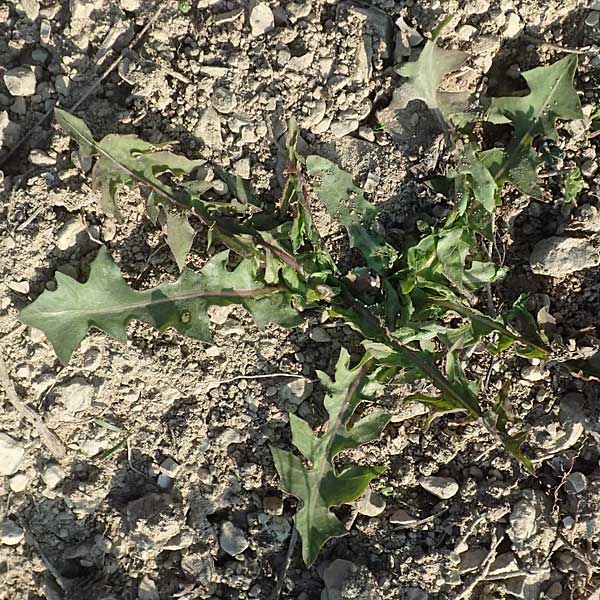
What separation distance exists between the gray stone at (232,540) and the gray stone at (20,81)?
74.5 inches

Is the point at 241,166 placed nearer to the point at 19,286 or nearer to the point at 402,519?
the point at 19,286

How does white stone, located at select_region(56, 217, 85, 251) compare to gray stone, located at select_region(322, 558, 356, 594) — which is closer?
white stone, located at select_region(56, 217, 85, 251)

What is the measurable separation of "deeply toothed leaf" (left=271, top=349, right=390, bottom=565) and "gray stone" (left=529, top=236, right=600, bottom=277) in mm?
827

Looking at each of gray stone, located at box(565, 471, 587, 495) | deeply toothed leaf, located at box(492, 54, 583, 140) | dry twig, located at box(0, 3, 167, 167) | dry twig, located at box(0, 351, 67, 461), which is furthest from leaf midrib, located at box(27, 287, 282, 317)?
gray stone, located at box(565, 471, 587, 495)

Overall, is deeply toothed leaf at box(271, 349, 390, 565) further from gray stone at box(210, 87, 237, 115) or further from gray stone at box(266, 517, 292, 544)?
gray stone at box(210, 87, 237, 115)

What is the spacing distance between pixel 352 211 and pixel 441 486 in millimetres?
1174

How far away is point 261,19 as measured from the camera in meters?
2.90

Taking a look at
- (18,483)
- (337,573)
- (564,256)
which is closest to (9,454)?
(18,483)

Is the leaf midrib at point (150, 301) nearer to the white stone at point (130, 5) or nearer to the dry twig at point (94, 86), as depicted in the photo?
the dry twig at point (94, 86)

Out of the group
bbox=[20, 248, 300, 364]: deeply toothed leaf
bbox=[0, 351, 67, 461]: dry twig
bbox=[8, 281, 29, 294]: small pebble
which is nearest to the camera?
bbox=[20, 248, 300, 364]: deeply toothed leaf

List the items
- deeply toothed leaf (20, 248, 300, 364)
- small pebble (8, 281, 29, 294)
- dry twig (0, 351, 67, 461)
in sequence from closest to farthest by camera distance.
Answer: deeply toothed leaf (20, 248, 300, 364) < small pebble (8, 281, 29, 294) < dry twig (0, 351, 67, 461)

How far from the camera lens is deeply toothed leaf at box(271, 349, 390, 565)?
2.86m

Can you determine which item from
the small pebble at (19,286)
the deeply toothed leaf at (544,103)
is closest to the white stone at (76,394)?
the small pebble at (19,286)

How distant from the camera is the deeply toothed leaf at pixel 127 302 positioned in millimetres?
2719
